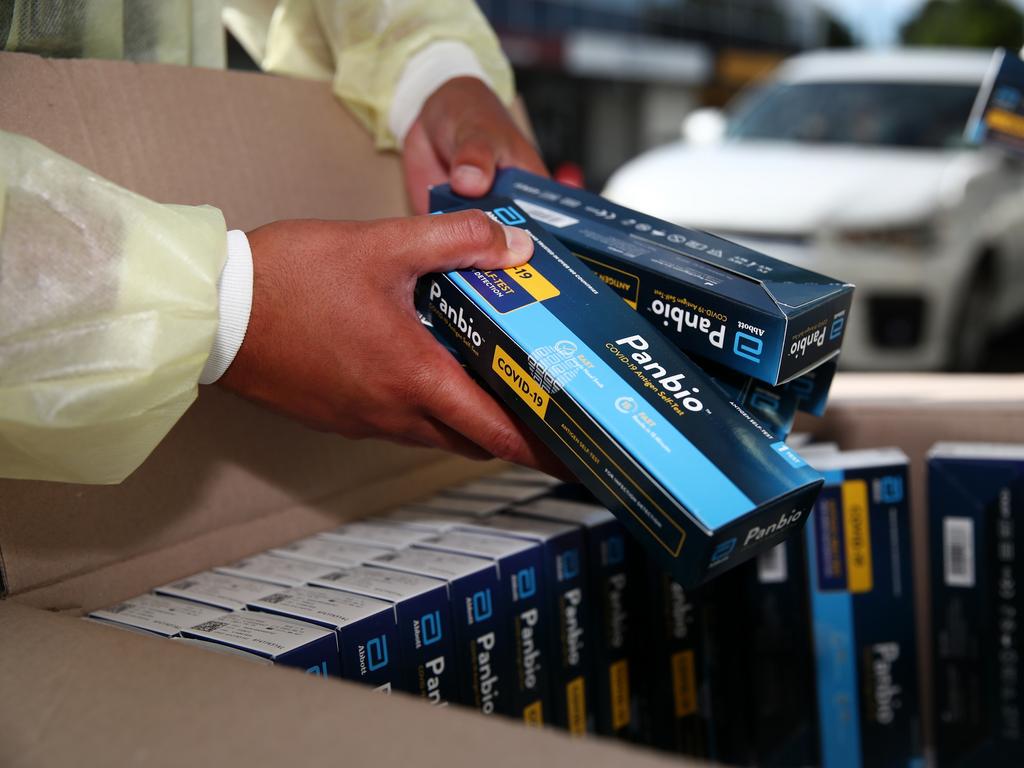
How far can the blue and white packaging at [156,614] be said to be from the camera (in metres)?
0.98

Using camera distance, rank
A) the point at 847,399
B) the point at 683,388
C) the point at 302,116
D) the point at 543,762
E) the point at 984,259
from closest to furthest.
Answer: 1. the point at 543,762
2. the point at 683,388
3. the point at 302,116
4. the point at 847,399
5. the point at 984,259

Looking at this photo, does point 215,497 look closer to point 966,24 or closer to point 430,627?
point 430,627

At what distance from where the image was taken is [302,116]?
1393mm

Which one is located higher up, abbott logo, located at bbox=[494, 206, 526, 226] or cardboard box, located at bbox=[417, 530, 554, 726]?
abbott logo, located at bbox=[494, 206, 526, 226]

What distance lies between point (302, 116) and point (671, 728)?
37.7 inches

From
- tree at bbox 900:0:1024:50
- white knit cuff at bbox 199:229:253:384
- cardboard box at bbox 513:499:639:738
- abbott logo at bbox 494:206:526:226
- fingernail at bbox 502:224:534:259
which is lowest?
cardboard box at bbox 513:499:639:738

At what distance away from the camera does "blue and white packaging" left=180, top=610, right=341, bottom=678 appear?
90 centimetres

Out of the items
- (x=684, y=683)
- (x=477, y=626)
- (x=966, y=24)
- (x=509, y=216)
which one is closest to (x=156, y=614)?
(x=477, y=626)

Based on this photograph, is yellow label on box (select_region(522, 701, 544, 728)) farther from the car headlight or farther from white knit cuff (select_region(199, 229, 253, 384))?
the car headlight

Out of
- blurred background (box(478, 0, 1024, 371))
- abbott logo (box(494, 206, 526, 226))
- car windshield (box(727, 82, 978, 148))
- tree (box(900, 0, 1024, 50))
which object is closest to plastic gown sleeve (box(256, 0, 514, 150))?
abbott logo (box(494, 206, 526, 226))

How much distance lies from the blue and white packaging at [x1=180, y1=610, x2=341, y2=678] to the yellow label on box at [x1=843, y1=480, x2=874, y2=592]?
71 centimetres

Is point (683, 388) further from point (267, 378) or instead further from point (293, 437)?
point (293, 437)

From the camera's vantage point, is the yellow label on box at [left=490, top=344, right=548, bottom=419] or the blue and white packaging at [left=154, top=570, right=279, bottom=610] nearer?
the yellow label on box at [left=490, top=344, right=548, bottom=419]

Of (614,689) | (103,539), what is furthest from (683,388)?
(103,539)
